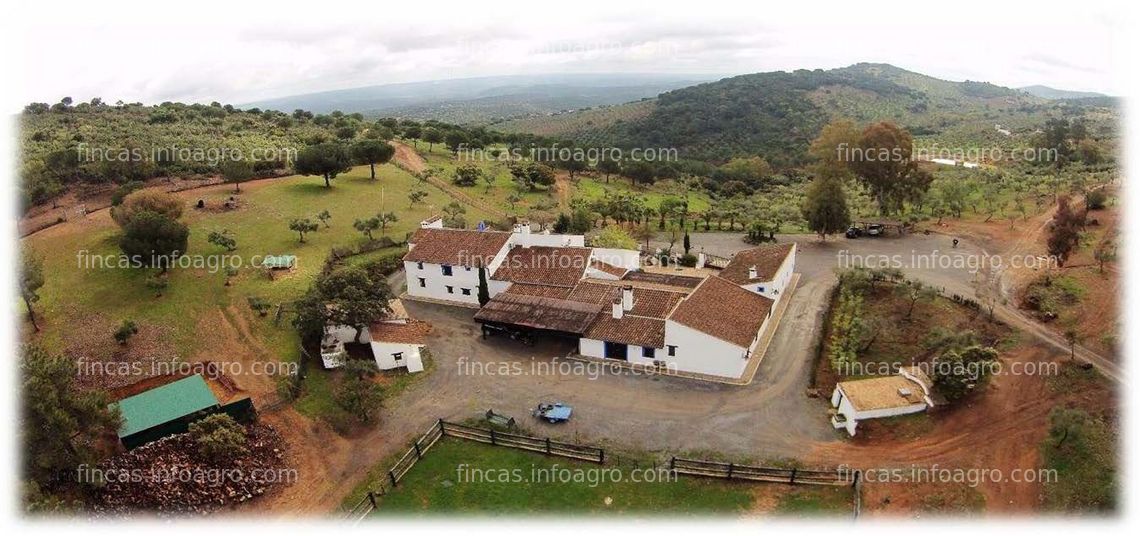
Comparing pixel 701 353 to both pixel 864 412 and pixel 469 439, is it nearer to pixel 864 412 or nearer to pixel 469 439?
pixel 864 412

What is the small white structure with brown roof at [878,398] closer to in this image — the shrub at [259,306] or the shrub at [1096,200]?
the shrub at [1096,200]

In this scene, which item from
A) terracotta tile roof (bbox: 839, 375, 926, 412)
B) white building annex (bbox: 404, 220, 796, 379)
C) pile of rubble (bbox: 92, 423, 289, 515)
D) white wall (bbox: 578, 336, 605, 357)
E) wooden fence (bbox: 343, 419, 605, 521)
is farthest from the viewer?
white wall (bbox: 578, 336, 605, 357)

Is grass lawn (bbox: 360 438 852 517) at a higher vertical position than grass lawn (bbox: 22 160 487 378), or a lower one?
lower

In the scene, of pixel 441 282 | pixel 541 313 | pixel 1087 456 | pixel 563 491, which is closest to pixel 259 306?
pixel 441 282

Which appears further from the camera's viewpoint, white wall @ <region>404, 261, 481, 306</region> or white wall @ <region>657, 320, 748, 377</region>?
white wall @ <region>404, 261, 481, 306</region>

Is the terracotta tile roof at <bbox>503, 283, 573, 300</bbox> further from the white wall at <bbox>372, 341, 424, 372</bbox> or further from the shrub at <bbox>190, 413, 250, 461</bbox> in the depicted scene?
the shrub at <bbox>190, 413, 250, 461</bbox>

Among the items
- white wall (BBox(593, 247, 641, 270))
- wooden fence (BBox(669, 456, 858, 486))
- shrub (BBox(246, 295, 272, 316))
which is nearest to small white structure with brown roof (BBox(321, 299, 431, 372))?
shrub (BBox(246, 295, 272, 316))
